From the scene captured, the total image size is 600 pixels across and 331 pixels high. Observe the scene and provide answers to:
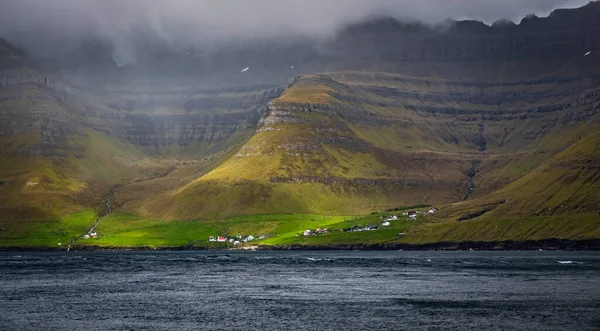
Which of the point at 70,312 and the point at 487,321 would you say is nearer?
the point at 487,321

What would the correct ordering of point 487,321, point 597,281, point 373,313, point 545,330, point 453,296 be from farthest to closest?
point 597,281 → point 453,296 → point 373,313 → point 487,321 → point 545,330

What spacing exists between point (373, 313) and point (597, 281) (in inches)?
2334

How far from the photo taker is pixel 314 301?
141 m

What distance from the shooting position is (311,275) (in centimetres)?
19612

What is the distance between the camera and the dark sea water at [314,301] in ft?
376

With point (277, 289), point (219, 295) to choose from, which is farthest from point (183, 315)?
point (277, 289)

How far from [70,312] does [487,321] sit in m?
62.3

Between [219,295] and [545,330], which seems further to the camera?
[219,295]

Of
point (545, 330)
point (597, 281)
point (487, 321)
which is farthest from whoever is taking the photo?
point (597, 281)

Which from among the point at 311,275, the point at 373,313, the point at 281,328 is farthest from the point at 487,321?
the point at 311,275

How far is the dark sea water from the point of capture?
114562 millimetres

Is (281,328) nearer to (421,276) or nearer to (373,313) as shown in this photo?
(373,313)

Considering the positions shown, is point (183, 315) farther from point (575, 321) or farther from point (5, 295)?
point (575, 321)

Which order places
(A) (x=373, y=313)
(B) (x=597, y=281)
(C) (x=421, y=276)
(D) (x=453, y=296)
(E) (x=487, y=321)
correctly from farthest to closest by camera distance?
(C) (x=421, y=276) → (B) (x=597, y=281) → (D) (x=453, y=296) → (A) (x=373, y=313) → (E) (x=487, y=321)
